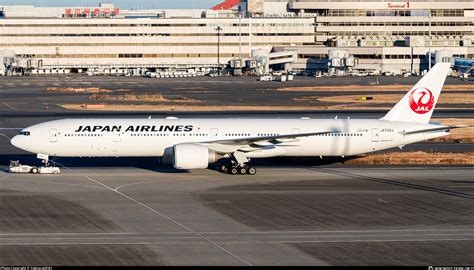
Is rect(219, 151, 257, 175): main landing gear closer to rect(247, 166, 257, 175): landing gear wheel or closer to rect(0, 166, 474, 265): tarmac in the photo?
rect(247, 166, 257, 175): landing gear wheel

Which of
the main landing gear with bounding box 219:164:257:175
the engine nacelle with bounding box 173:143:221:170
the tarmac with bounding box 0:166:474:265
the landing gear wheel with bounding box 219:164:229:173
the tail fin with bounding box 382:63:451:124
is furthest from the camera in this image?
the tail fin with bounding box 382:63:451:124

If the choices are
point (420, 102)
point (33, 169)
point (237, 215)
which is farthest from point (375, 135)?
point (33, 169)

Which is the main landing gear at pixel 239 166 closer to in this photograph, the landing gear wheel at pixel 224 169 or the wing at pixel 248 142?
the landing gear wheel at pixel 224 169

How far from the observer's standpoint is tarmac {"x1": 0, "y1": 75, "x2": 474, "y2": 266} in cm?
3772

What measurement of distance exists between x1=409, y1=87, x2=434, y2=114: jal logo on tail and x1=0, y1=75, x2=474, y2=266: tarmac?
4.14 m

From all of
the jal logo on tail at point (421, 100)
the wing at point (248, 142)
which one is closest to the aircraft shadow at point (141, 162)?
the wing at point (248, 142)

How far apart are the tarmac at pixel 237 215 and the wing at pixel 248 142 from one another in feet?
5.94

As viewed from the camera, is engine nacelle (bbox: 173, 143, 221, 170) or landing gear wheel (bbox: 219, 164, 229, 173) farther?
landing gear wheel (bbox: 219, 164, 229, 173)

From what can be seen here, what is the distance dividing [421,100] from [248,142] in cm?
1244

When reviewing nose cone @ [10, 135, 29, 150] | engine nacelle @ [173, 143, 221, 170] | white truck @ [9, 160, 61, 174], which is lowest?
white truck @ [9, 160, 61, 174]

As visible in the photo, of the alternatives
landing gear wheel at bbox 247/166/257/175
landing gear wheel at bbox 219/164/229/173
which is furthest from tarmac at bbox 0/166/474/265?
landing gear wheel at bbox 219/164/229/173

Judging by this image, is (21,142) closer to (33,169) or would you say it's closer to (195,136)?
(33,169)

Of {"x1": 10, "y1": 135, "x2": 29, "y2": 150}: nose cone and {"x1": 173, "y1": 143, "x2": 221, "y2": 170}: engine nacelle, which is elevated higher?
{"x1": 10, "y1": 135, "x2": 29, "y2": 150}: nose cone

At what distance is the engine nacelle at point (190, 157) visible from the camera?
58.4m
